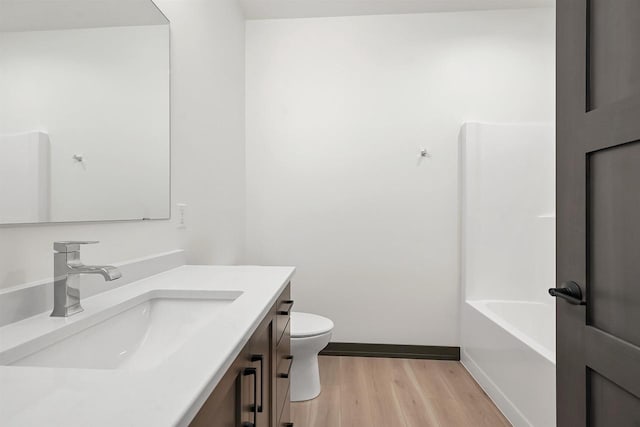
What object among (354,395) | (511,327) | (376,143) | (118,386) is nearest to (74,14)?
(118,386)

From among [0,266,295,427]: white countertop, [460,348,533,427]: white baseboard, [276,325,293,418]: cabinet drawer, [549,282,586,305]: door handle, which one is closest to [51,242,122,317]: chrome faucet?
[0,266,295,427]: white countertop

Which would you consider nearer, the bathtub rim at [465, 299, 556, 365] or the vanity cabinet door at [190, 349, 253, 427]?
the vanity cabinet door at [190, 349, 253, 427]

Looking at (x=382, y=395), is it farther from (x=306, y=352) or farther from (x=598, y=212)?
(x=598, y=212)

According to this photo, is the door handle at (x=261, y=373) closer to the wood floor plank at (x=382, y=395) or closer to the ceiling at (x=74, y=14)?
the ceiling at (x=74, y=14)

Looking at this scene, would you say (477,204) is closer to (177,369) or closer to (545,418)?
(545,418)

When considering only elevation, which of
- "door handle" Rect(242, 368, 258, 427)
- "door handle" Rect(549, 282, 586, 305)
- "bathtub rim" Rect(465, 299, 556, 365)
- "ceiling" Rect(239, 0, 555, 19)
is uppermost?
"ceiling" Rect(239, 0, 555, 19)

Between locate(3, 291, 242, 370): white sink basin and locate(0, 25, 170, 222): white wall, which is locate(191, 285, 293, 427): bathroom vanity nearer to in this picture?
locate(3, 291, 242, 370): white sink basin

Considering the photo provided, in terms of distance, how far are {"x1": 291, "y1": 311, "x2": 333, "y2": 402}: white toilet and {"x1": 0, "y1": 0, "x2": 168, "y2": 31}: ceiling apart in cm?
159

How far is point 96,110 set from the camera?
1.23 metres

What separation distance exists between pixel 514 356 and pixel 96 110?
6.95ft

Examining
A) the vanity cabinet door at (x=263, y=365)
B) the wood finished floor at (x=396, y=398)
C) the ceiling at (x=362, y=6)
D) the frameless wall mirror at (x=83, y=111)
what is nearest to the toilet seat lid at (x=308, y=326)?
the wood finished floor at (x=396, y=398)

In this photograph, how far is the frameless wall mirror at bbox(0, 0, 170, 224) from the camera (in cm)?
94

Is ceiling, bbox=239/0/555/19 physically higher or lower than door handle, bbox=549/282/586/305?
higher

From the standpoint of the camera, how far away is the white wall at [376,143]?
2.85 metres
